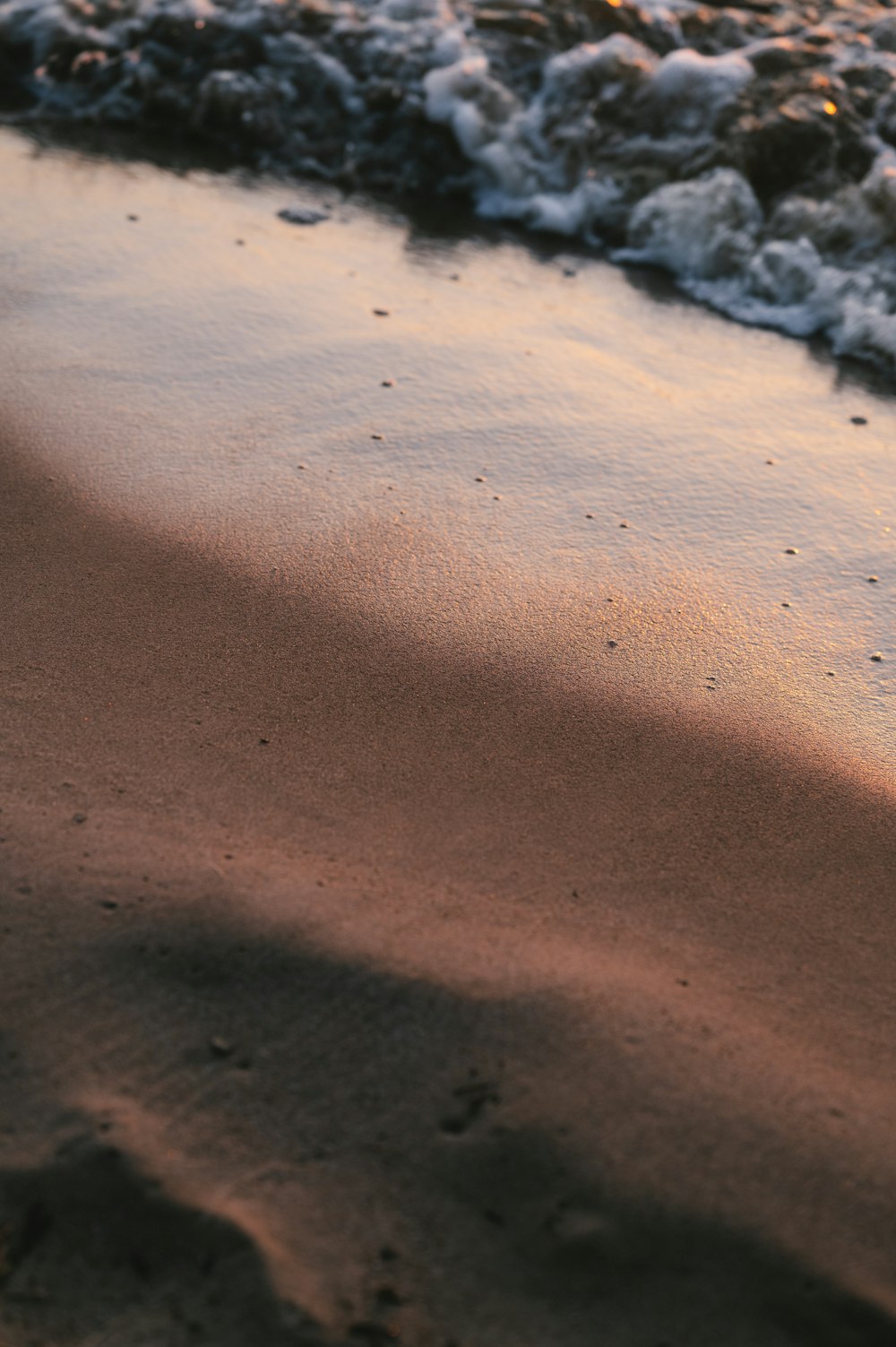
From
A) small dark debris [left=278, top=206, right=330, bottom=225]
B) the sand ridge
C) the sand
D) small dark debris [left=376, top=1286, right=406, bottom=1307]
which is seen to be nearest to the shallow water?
small dark debris [left=278, top=206, right=330, bottom=225]

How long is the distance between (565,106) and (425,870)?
4735mm

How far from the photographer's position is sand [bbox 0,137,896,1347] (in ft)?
4.04

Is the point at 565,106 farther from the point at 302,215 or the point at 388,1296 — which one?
the point at 388,1296

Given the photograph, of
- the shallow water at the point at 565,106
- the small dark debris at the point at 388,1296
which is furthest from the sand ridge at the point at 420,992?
the shallow water at the point at 565,106

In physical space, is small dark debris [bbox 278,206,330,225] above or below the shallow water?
below

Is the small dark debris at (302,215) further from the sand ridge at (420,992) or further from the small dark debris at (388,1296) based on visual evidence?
the small dark debris at (388,1296)

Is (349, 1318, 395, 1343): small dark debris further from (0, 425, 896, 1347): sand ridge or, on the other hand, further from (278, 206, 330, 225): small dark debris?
(278, 206, 330, 225): small dark debris

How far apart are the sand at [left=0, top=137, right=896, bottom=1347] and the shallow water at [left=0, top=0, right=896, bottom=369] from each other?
1.91m

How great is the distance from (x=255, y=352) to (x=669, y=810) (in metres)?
1.90

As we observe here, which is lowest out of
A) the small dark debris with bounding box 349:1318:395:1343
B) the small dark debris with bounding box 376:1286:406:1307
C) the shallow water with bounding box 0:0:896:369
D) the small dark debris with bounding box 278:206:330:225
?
the small dark debris with bounding box 349:1318:395:1343

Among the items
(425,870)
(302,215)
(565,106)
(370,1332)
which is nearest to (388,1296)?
(370,1332)

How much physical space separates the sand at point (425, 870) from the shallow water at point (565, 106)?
191cm

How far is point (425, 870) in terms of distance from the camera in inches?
66.6

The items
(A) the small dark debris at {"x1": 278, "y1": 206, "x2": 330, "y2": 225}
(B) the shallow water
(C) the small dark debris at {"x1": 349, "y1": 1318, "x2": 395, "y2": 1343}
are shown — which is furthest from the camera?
(B) the shallow water
